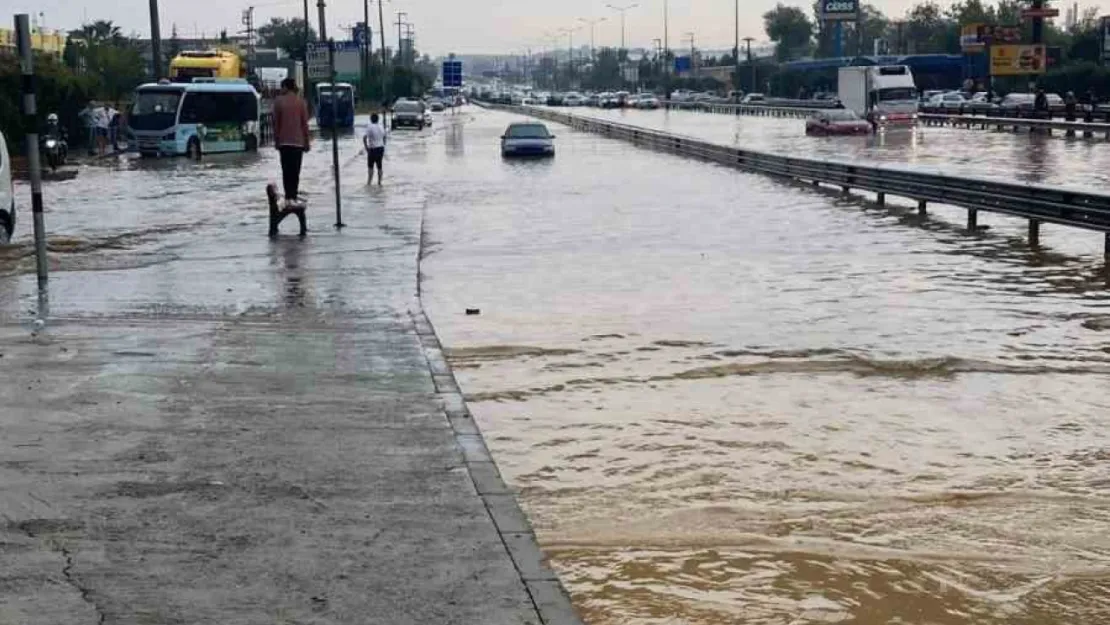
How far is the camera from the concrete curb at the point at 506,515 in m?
6.00

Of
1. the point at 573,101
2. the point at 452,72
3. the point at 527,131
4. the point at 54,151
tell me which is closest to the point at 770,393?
the point at 54,151

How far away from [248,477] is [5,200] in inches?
497

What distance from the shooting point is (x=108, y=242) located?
807 inches

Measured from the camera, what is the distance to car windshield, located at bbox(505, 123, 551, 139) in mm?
47781

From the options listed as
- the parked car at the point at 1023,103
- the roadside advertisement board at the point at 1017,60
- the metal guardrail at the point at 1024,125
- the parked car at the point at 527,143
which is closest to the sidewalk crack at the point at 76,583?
the parked car at the point at 527,143

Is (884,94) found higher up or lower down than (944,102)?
higher up

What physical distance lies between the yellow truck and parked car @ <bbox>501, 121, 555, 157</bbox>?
57.1 feet

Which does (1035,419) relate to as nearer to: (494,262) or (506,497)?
(506,497)

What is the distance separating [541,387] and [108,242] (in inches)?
435

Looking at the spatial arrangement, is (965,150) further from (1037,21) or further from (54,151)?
(1037,21)

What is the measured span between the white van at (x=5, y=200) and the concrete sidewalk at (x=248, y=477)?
5375 millimetres

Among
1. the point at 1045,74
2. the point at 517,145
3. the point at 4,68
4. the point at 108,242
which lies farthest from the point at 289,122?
the point at 1045,74

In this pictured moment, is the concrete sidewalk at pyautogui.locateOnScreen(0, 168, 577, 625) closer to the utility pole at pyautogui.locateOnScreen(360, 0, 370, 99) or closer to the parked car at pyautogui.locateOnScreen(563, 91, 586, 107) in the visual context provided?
the utility pole at pyautogui.locateOnScreen(360, 0, 370, 99)

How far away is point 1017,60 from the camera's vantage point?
88438 millimetres
